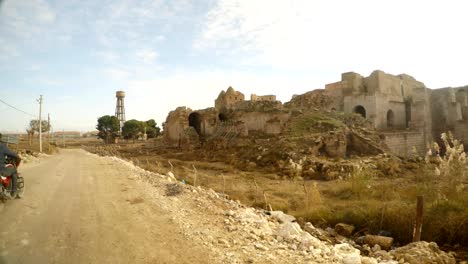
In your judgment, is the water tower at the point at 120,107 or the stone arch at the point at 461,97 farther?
the water tower at the point at 120,107

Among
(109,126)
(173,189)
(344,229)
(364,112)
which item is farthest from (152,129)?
(344,229)

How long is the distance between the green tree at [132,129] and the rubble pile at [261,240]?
176 feet

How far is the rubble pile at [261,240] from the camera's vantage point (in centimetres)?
432

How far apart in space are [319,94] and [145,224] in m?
29.3

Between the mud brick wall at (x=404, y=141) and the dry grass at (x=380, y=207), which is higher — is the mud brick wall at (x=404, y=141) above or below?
above

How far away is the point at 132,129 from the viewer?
57719mm

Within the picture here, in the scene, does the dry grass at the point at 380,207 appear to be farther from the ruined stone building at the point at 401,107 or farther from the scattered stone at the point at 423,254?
the ruined stone building at the point at 401,107

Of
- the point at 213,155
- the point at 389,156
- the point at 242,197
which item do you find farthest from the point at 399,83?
the point at 242,197

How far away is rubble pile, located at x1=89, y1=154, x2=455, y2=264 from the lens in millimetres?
4324

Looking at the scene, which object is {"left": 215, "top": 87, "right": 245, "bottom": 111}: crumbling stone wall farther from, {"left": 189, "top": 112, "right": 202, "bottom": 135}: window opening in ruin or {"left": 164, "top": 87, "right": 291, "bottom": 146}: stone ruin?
{"left": 189, "top": 112, "right": 202, "bottom": 135}: window opening in ruin

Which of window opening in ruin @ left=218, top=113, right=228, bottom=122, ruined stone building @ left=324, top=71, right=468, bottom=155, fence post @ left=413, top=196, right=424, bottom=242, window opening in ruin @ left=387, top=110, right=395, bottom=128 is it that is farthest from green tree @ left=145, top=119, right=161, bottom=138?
fence post @ left=413, top=196, right=424, bottom=242

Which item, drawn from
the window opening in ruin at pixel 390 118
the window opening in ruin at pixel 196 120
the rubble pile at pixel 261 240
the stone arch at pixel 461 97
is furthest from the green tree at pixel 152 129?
the rubble pile at pixel 261 240

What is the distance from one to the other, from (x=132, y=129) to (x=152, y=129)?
19.6 ft

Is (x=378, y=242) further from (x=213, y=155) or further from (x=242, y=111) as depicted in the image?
(x=242, y=111)
